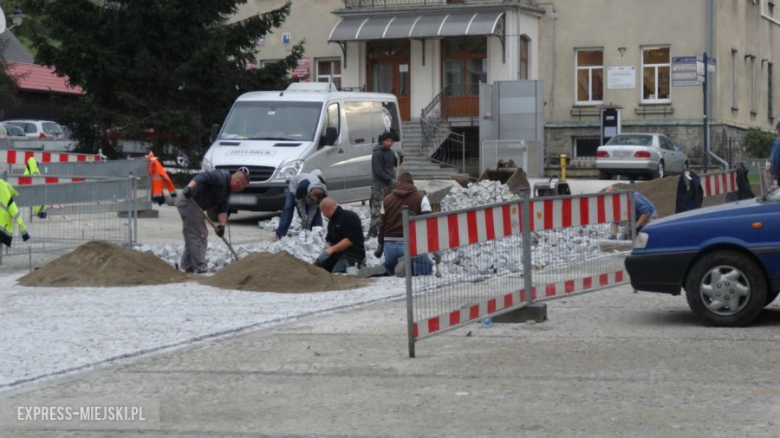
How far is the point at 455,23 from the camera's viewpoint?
44344 mm

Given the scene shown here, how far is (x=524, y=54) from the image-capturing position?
46.4m

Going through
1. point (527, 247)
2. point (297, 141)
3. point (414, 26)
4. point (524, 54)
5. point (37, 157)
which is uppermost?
point (414, 26)

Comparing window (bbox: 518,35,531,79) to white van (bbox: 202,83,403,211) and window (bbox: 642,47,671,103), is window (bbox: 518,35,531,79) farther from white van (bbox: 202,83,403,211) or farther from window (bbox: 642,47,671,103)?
white van (bbox: 202,83,403,211)

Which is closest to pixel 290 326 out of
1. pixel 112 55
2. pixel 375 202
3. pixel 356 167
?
pixel 375 202

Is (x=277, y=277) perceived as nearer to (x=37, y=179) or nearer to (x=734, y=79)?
(x=37, y=179)

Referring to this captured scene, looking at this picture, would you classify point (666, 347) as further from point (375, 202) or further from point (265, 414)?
point (375, 202)

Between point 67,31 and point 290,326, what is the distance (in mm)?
22580

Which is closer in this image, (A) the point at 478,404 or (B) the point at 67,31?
(A) the point at 478,404

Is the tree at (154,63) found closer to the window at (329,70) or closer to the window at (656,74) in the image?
the window at (329,70)

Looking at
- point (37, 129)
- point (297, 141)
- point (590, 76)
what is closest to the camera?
point (297, 141)

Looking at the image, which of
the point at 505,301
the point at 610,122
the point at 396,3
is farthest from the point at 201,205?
the point at 396,3

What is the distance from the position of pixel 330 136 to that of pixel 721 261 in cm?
1368

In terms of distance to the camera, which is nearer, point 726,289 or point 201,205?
point 726,289

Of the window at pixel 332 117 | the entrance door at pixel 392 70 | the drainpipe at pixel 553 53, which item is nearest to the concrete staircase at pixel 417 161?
the entrance door at pixel 392 70
